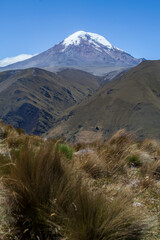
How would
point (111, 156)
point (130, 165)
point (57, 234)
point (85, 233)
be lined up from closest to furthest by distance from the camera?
point (85, 233), point (57, 234), point (111, 156), point (130, 165)

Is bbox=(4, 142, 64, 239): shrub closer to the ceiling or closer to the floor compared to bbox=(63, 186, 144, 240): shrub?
closer to the ceiling

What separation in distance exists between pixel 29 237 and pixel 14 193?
44 cm

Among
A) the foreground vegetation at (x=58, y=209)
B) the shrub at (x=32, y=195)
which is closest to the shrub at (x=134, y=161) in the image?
the foreground vegetation at (x=58, y=209)

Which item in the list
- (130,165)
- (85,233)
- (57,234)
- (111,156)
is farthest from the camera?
(130,165)

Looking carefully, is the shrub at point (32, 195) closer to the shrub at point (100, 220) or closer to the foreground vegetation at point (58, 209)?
the foreground vegetation at point (58, 209)

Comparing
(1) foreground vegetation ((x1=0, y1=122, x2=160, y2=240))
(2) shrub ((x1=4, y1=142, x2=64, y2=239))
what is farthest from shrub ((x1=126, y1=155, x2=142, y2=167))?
(2) shrub ((x1=4, y1=142, x2=64, y2=239))

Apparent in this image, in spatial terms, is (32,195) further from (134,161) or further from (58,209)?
(134,161)

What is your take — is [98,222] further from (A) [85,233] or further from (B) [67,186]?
(B) [67,186]

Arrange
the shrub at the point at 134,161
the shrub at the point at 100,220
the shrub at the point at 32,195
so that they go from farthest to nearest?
the shrub at the point at 134,161 → the shrub at the point at 32,195 → the shrub at the point at 100,220

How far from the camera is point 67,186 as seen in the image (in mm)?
2496

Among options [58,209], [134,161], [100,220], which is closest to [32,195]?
[58,209]

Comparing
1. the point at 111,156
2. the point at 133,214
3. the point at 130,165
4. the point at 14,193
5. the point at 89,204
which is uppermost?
the point at 14,193

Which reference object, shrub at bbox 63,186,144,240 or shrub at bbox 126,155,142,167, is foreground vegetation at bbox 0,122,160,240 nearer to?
shrub at bbox 63,186,144,240

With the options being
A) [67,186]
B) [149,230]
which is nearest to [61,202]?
[67,186]
